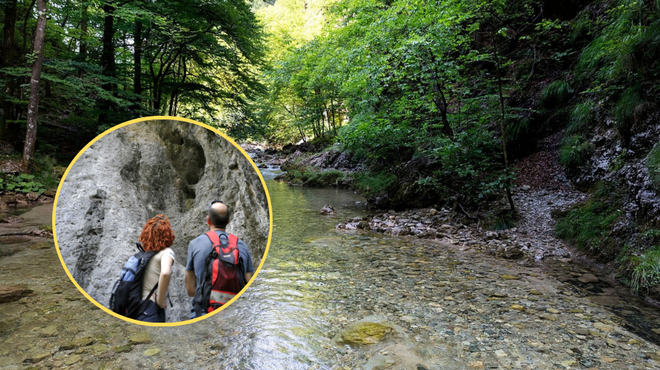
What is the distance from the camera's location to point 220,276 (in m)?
1.60

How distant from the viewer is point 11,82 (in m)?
13.9

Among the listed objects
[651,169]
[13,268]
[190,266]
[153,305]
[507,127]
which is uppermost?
[507,127]

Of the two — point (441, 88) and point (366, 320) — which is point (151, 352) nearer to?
point (366, 320)

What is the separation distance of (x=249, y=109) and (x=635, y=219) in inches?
618

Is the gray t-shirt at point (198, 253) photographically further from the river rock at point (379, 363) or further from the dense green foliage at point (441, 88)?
the dense green foliage at point (441, 88)

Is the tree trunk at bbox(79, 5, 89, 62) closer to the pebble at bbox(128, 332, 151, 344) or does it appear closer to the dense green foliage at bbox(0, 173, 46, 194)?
the dense green foliage at bbox(0, 173, 46, 194)

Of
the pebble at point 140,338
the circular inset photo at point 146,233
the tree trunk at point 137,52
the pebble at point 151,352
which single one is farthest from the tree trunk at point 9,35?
the circular inset photo at point 146,233

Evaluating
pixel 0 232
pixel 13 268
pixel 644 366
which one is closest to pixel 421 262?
pixel 644 366

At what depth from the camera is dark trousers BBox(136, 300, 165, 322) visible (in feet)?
5.25

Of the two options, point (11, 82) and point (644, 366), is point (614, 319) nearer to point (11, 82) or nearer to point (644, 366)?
point (644, 366)

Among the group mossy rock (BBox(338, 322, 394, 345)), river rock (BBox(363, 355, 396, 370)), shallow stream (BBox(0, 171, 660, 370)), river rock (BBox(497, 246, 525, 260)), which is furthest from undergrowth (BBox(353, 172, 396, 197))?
river rock (BBox(363, 355, 396, 370))

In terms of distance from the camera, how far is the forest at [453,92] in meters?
5.89

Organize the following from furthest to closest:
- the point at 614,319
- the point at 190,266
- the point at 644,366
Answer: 1. the point at 614,319
2. the point at 644,366
3. the point at 190,266

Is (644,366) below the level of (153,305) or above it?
below
